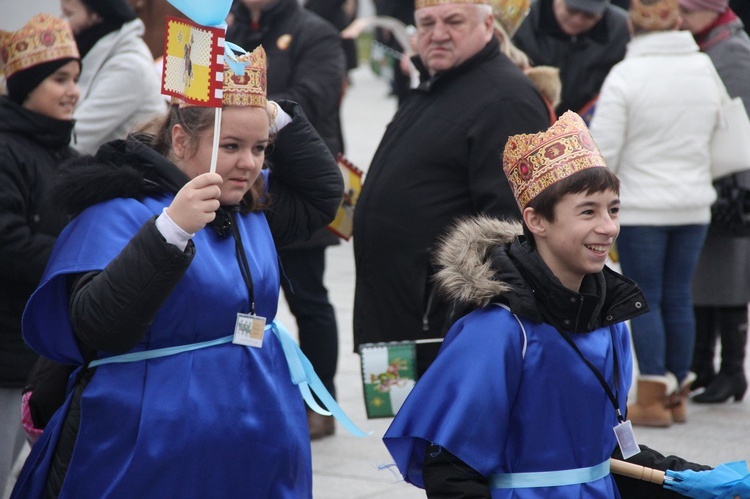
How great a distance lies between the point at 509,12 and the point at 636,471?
2.93 metres

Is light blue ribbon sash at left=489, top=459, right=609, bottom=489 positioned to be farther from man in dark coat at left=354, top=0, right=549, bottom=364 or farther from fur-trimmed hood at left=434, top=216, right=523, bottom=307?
man in dark coat at left=354, top=0, right=549, bottom=364

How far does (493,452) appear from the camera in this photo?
9.21 ft

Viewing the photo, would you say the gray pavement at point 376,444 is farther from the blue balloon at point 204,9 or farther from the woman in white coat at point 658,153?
the blue balloon at point 204,9

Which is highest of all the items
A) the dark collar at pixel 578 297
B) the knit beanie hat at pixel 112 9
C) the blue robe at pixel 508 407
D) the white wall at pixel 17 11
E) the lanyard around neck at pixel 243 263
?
the knit beanie hat at pixel 112 9

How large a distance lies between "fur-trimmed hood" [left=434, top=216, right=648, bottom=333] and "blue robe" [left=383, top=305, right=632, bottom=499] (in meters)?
0.04

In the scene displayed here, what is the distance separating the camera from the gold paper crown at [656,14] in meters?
6.06

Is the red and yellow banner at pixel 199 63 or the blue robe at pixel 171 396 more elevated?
the red and yellow banner at pixel 199 63

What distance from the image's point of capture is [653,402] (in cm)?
624

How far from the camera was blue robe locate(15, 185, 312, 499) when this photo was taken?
9.88 feet

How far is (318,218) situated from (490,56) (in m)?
1.25

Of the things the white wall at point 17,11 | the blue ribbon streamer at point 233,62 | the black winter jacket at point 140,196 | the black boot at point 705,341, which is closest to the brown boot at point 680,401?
the black boot at point 705,341

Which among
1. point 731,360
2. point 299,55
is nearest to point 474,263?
point 299,55

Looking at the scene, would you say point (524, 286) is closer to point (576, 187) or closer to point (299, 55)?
point (576, 187)

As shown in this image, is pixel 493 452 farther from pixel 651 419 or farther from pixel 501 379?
pixel 651 419
